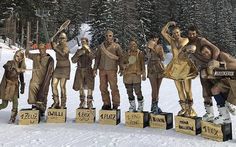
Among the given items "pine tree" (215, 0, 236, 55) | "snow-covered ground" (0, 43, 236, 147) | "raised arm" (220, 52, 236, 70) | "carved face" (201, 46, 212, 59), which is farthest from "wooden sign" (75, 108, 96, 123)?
"pine tree" (215, 0, 236, 55)

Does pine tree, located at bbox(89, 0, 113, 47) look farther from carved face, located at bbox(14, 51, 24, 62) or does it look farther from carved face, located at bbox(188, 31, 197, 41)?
carved face, located at bbox(188, 31, 197, 41)

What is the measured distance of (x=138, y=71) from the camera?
9.62 metres

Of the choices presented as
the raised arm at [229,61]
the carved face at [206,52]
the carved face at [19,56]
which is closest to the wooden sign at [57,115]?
the carved face at [19,56]

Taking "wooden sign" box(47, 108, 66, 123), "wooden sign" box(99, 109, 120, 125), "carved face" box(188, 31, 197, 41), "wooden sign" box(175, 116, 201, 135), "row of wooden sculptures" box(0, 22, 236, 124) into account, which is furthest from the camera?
"wooden sign" box(47, 108, 66, 123)

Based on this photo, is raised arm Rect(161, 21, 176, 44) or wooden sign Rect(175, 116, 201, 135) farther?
raised arm Rect(161, 21, 176, 44)

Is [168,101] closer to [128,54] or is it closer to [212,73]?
[128,54]

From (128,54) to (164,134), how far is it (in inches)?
90.1

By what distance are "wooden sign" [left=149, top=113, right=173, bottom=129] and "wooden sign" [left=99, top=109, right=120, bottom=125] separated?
3.02 feet

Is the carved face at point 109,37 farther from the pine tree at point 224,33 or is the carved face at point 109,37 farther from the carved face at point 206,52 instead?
the pine tree at point 224,33

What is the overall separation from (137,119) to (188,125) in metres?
1.29

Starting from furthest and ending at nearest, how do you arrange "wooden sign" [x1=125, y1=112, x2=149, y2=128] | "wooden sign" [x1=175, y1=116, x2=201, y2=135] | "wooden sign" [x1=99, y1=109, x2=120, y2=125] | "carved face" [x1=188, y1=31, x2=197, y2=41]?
"wooden sign" [x1=99, y1=109, x2=120, y2=125] < "wooden sign" [x1=125, y1=112, x2=149, y2=128] < "carved face" [x1=188, y1=31, x2=197, y2=41] < "wooden sign" [x1=175, y1=116, x2=201, y2=135]

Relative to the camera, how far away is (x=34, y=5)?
117 ft

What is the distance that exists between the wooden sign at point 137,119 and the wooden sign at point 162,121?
18 centimetres

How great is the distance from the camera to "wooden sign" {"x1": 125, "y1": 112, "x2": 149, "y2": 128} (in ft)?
30.3
